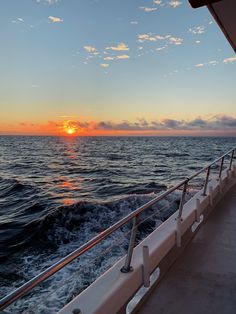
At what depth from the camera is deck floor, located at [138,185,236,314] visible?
2381 millimetres

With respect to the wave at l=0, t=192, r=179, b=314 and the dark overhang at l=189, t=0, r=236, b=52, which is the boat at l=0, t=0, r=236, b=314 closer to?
the dark overhang at l=189, t=0, r=236, b=52

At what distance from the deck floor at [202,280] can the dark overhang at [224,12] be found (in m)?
2.61

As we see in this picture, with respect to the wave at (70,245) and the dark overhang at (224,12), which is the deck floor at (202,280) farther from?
the dark overhang at (224,12)

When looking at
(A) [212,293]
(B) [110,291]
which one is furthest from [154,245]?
(B) [110,291]

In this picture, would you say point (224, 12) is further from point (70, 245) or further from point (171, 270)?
point (70, 245)

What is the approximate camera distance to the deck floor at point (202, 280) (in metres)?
2.38

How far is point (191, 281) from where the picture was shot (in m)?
2.80

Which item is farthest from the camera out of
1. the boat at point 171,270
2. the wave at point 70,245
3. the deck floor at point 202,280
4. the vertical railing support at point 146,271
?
the wave at point 70,245

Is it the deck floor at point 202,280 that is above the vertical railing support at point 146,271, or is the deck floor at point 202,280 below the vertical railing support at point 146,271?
below

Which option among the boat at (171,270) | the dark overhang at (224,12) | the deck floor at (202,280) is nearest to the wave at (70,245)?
the boat at (171,270)

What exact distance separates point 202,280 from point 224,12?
284 centimetres

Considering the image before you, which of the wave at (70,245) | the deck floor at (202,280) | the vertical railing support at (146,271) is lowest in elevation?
the wave at (70,245)

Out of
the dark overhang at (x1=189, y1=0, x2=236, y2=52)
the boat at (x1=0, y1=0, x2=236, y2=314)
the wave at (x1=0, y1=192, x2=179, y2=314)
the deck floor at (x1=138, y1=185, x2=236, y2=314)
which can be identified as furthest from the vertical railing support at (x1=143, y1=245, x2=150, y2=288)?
the dark overhang at (x1=189, y1=0, x2=236, y2=52)

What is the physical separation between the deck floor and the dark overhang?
2.61 meters
